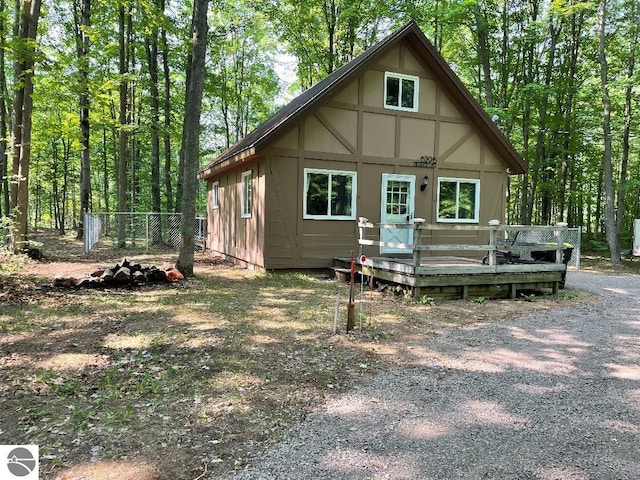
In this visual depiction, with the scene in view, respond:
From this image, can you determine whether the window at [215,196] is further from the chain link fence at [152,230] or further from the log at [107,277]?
the log at [107,277]

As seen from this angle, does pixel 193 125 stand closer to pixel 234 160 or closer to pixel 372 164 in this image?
pixel 234 160

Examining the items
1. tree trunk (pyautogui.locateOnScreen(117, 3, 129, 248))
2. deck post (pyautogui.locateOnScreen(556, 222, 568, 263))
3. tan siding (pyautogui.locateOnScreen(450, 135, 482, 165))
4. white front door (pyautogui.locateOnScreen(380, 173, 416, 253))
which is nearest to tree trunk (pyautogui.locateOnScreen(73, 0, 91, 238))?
tree trunk (pyautogui.locateOnScreen(117, 3, 129, 248))

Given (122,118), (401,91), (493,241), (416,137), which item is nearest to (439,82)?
(401,91)

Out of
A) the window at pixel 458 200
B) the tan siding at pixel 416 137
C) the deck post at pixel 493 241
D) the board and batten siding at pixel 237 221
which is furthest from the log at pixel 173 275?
the window at pixel 458 200

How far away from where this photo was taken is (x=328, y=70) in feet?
71.8

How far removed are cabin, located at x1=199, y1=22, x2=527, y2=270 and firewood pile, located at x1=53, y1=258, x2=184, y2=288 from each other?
2473 mm

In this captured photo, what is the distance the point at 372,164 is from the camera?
11.6 m

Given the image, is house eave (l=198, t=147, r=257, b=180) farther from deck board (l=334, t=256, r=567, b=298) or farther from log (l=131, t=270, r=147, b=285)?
deck board (l=334, t=256, r=567, b=298)

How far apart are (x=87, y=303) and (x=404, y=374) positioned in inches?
213

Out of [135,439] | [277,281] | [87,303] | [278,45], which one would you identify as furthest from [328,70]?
[135,439]

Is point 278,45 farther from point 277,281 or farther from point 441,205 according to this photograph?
point 277,281

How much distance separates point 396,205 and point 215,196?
7303mm

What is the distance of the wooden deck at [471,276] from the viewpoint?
26.9 feet

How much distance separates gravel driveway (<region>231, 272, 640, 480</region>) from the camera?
9.00 ft
